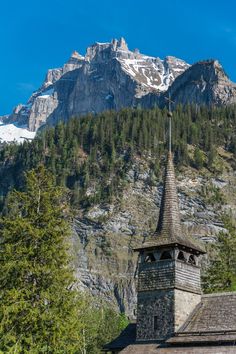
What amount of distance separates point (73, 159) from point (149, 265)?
96463mm

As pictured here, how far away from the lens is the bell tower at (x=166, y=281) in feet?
107

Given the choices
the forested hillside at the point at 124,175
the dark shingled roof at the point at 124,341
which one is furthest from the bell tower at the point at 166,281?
the forested hillside at the point at 124,175

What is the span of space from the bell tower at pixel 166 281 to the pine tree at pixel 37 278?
729cm

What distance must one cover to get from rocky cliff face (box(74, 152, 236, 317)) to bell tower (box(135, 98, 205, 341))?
65.1m

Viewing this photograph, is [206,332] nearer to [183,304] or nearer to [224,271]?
[183,304]

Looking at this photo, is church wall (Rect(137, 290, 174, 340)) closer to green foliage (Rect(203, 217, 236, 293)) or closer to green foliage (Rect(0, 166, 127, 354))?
green foliage (Rect(0, 166, 127, 354))

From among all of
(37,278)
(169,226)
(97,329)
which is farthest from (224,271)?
(37,278)

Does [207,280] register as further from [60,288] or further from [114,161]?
[114,161]

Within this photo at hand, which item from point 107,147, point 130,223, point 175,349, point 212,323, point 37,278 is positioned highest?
point 107,147

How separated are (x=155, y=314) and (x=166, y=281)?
6.41 ft

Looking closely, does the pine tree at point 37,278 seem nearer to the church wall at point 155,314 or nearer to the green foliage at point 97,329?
the church wall at point 155,314

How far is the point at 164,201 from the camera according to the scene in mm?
36562

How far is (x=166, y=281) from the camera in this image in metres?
33.4

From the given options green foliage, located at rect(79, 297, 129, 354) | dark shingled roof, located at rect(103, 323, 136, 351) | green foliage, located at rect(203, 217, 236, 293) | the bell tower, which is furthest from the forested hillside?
the bell tower
